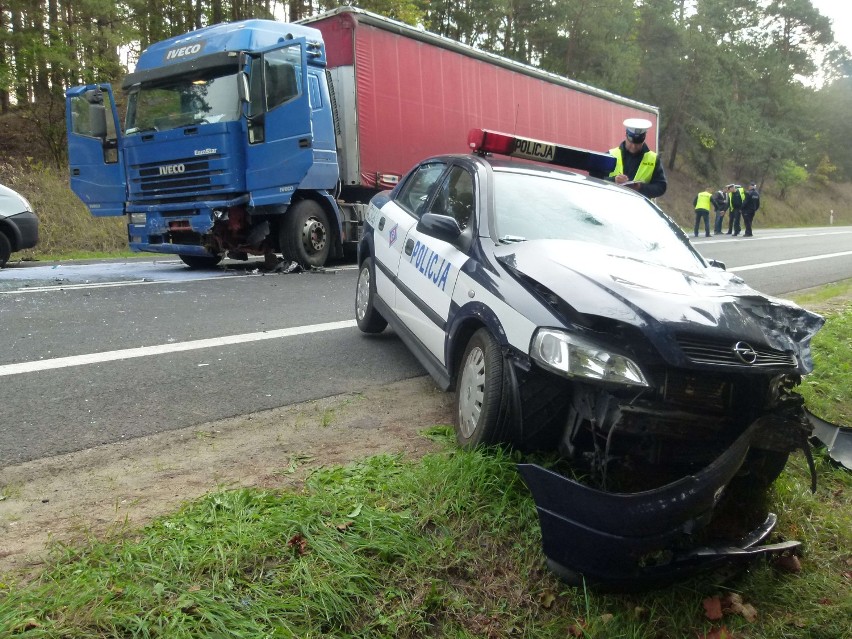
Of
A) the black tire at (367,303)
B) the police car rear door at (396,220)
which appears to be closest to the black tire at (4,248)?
the black tire at (367,303)

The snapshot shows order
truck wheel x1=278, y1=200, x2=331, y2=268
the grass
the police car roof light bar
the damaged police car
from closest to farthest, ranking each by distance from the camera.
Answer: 1. the grass
2. the damaged police car
3. the police car roof light bar
4. truck wheel x1=278, y1=200, x2=331, y2=268

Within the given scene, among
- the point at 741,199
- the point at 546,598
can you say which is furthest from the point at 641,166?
the point at 741,199

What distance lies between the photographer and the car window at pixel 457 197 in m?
4.25

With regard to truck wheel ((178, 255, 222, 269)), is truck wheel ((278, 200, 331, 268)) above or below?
above

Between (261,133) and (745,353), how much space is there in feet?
27.9

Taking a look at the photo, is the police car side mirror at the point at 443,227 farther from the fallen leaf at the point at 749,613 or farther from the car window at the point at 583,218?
the fallen leaf at the point at 749,613

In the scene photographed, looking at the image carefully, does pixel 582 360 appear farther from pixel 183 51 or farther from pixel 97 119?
pixel 97 119

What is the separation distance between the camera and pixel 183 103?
33.0 feet

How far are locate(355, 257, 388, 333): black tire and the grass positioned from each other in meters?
2.68

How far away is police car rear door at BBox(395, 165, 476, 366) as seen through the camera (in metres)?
4.02

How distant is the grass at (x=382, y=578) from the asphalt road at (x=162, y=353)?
50.2 inches

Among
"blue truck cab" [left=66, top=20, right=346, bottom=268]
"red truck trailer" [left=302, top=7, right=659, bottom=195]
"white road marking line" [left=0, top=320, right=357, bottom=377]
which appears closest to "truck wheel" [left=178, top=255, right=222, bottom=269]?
"blue truck cab" [left=66, top=20, right=346, bottom=268]

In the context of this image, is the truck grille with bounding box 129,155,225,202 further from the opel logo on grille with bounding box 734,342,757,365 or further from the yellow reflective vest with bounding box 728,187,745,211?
the yellow reflective vest with bounding box 728,187,745,211

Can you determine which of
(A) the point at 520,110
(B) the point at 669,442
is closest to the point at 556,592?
(B) the point at 669,442
